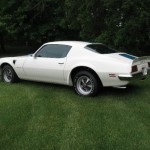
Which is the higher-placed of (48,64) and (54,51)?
(54,51)

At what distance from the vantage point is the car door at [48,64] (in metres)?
9.41

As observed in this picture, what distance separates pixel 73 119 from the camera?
6.90 meters

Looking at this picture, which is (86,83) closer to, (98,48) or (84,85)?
(84,85)

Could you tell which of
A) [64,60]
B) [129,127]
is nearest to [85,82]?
[64,60]

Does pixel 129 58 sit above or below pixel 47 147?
above

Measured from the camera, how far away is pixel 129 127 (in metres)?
6.38

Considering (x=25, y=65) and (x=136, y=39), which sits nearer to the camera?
(x=25, y=65)

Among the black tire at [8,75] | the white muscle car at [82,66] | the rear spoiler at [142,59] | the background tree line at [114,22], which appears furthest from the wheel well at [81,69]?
the background tree line at [114,22]

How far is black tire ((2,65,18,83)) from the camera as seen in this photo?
10883 millimetres

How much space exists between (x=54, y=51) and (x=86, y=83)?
143cm

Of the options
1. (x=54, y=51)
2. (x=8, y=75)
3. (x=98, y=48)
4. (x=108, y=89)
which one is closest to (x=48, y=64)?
(x=54, y=51)

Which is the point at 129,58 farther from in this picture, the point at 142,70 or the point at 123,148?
the point at 123,148

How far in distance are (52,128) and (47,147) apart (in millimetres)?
890

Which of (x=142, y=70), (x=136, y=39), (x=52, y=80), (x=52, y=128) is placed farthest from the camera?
(x=136, y=39)
